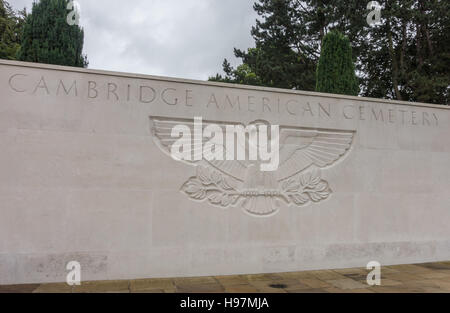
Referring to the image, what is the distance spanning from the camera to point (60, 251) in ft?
13.5

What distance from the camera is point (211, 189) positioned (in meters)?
4.70

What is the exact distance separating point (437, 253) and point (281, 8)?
1406 cm

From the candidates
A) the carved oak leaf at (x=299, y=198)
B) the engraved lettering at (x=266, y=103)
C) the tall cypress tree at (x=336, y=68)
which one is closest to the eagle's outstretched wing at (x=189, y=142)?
the engraved lettering at (x=266, y=103)

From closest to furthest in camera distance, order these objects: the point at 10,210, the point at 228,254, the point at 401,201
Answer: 1. the point at 10,210
2. the point at 228,254
3. the point at 401,201

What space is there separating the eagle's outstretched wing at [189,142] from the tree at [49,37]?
2.87 m

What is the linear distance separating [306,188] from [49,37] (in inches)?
208

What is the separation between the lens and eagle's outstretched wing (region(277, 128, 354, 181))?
5035 millimetres

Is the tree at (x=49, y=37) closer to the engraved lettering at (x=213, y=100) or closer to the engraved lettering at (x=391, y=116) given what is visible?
the engraved lettering at (x=213, y=100)

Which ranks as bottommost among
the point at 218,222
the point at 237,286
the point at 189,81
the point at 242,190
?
the point at 237,286

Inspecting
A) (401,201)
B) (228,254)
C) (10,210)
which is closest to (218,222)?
(228,254)

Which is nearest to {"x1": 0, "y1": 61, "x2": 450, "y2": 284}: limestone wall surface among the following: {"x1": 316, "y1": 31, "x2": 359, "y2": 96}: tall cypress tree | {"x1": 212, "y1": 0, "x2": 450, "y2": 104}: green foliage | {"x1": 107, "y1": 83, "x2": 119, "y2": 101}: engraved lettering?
{"x1": 107, "y1": 83, "x2": 119, "y2": 101}: engraved lettering

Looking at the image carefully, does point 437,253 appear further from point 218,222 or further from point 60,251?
point 60,251

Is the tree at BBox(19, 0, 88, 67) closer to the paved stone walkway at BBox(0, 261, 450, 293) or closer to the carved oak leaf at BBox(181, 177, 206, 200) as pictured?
the carved oak leaf at BBox(181, 177, 206, 200)

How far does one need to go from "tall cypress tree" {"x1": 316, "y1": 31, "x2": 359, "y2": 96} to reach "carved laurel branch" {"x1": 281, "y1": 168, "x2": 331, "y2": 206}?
309cm
